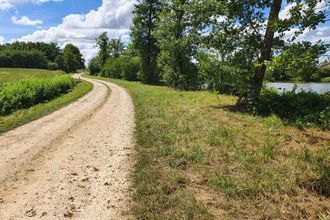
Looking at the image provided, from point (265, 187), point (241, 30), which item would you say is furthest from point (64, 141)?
point (241, 30)

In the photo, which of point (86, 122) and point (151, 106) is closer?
point (86, 122)

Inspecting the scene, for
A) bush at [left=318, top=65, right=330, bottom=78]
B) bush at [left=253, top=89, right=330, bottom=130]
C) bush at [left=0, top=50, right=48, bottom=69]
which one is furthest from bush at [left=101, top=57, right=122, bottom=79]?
bush at [left=0, top=50, right=48, bottom=69]

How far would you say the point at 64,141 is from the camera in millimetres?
11164

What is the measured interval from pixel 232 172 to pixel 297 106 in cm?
739

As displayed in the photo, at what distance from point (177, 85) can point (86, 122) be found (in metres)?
21.2

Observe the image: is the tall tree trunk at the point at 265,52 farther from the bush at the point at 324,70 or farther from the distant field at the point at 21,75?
the distant field at the point at 21,75

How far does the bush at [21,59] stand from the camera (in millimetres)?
119650

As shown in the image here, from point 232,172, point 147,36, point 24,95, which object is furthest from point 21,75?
point 232,172

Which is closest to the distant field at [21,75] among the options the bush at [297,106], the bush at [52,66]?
the bush at [52,66]

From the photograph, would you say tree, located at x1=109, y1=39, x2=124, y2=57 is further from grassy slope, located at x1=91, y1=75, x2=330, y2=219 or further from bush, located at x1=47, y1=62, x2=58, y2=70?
grassy slope, located at x1=91, y1=75, x2=330, y2=219

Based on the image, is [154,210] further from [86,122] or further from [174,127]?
[86,122]

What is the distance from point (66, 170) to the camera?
8.13 m

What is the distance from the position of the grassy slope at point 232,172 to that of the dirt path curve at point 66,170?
57cm

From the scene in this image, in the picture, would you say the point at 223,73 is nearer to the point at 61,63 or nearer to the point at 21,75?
the point at 21,75
